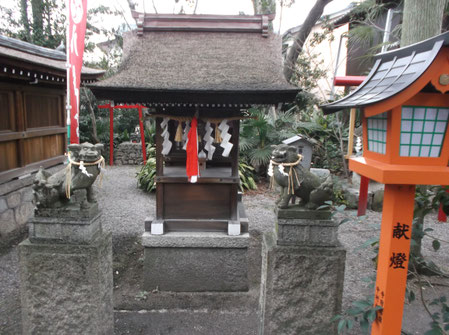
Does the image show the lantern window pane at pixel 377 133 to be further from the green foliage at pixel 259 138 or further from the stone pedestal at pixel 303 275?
the green foliage at pixel 259 138

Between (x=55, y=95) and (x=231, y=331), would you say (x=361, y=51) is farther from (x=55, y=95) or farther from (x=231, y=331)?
(x=231, y=331)

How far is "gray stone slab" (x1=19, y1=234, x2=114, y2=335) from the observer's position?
301 centimetres

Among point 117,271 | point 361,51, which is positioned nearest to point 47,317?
point 117,271

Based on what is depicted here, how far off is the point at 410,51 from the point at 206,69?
118 inches

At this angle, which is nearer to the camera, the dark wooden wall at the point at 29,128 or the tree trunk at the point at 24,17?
the dark wooden wall at the point at 29,128

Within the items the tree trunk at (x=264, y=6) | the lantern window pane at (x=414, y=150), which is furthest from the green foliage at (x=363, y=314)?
the tree trunk at (x=264, y=6)

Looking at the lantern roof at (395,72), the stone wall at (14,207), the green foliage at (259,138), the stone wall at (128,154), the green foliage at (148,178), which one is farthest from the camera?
the stone wall at (128,154)

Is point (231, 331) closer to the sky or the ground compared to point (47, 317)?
closer to the ground

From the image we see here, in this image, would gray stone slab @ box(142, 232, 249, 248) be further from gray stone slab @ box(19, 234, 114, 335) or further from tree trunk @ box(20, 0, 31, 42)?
tree trunk @ box(20, 0, 31, 42)

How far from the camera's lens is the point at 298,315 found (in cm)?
316

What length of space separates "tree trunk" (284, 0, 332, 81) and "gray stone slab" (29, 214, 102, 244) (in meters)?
9.97

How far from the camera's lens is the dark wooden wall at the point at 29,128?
6348 mm

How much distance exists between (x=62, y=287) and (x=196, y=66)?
3.37m

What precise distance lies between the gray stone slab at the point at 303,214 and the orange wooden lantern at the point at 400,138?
2.04 ft
